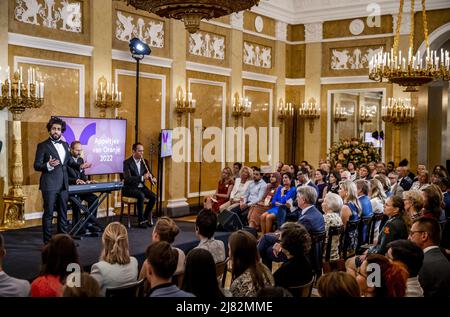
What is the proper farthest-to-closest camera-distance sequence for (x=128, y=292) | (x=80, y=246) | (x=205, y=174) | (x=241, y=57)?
1. (x=241, y=57)
2. (x=205, y=174)
3. (x=80, y=246)
4. (x=128, y=292)

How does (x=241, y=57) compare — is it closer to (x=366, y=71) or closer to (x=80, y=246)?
(x=366, y=71)

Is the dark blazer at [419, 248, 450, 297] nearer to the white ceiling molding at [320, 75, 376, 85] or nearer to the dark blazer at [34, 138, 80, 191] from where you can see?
the dark blazer at [34, 138, 80, 191]

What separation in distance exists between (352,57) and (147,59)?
611cm

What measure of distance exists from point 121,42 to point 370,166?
17.4 ft

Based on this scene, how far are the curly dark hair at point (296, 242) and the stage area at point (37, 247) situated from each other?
287cm

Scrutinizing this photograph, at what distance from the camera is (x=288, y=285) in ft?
12.5

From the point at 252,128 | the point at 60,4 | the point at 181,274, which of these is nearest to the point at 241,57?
the point at 252,128

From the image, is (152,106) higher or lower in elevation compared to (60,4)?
lower

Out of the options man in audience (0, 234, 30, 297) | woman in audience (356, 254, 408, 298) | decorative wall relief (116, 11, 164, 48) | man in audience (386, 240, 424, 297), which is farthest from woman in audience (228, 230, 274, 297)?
decorative wall relief (116, 11, 164, 48)

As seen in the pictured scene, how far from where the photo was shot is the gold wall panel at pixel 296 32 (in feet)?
47.7

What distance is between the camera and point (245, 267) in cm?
353

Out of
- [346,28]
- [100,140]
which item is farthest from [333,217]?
[346,28]

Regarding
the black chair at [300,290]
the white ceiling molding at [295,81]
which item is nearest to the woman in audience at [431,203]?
the black chair at [300,290]

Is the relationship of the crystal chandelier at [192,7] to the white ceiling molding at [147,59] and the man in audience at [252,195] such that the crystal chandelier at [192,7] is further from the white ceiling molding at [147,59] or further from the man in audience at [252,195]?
the white ceiling molding at [147,59]
